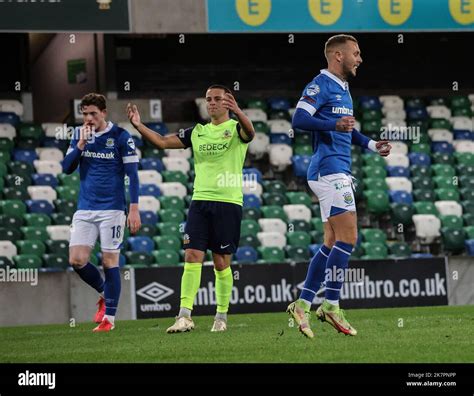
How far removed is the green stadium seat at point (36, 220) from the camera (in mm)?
17953

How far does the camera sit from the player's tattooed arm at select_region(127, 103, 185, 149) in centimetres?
999

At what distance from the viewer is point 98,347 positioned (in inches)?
358

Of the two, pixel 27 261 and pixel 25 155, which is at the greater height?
pixel 25 155

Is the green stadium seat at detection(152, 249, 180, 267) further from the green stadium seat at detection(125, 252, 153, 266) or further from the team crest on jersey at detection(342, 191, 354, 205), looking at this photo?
the team crest on jersey at detection(342, 191, 354, 205)

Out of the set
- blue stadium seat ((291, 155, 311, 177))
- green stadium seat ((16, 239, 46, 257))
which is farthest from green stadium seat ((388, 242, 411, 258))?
green stadium seat ((16, 239, 46, 257))

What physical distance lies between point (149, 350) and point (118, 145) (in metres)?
3.07

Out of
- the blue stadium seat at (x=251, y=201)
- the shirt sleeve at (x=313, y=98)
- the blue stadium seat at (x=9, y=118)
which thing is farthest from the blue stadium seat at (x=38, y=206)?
the shirt sleeve at (x=313, y=98)

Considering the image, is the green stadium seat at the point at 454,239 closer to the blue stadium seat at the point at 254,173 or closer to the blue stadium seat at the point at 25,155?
the blue stadium seat at the point at 254,173

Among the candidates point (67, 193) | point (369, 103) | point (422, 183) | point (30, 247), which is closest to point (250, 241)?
point (67, 193)

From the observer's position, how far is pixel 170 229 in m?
18.2

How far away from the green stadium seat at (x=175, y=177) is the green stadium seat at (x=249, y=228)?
5.30 ft

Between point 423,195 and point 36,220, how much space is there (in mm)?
6716

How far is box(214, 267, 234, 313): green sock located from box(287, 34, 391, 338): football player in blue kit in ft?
5.29

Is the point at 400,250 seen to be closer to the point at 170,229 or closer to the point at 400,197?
the point at 400,197
